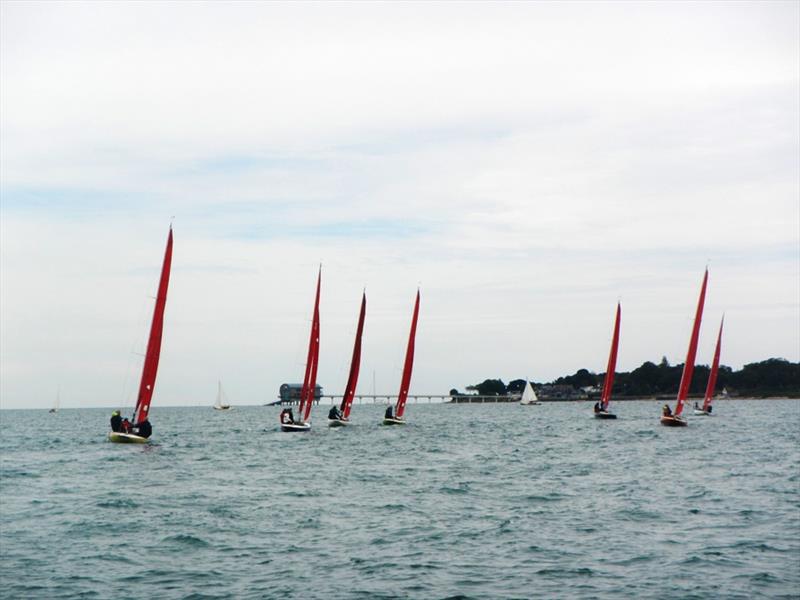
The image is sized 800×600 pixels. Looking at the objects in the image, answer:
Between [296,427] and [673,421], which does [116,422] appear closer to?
[296,427]

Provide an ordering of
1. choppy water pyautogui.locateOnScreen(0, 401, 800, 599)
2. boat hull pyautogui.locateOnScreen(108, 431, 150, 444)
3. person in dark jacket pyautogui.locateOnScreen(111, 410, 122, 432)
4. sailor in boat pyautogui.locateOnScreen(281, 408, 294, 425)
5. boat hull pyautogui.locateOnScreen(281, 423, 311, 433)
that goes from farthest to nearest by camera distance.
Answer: sailor in boat pyautogui.locateOnScreen(281, 408, 294, 425) → boat hull pyautogui.locateOnScreen(281, 423, 311, 433) → boat hull pyautogui.locateOnScreen(108, 431, 150, 444) → person in dark jacket pyautogui.locateOnScreen(111, 410, 122, 432) → choppy water pyautogui.locateOnScreen(0, 401, 800, 599)

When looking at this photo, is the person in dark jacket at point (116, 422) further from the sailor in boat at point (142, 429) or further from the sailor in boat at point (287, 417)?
the sailor in boat at point (287, 417)

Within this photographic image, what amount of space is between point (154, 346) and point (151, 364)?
3.80ft

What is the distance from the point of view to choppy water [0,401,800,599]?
1967cm

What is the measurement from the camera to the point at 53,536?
83.1 ft

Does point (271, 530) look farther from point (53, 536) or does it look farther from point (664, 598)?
point (664, 598)

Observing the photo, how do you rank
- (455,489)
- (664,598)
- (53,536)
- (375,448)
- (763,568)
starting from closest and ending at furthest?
(664,598) < (763,568) < (53,536) < (455,489) < (375,448)

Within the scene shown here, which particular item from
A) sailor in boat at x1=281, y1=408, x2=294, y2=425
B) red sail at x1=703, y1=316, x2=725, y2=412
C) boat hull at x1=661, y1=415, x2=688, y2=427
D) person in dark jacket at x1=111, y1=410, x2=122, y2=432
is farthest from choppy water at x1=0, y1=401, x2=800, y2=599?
red sail at x1=703, y1=316, x2=725, y2=412

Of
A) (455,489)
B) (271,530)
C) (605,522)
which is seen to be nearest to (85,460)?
(455,489)

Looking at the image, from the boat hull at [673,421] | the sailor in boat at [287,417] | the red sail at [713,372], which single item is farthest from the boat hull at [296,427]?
the red sail at [713,372]

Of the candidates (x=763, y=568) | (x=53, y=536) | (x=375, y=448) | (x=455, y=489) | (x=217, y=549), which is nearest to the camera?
(x=763, y=568)

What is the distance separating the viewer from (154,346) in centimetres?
5753

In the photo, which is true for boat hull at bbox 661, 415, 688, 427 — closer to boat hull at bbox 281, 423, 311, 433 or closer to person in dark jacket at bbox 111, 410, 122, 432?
boat hull at bbox 281, 423, 311, 433

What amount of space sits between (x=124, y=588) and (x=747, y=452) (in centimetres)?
3983
